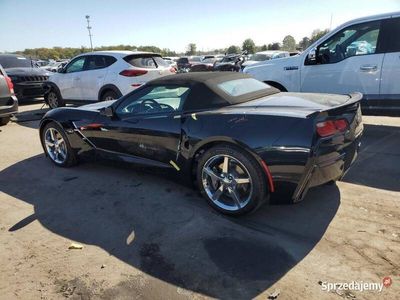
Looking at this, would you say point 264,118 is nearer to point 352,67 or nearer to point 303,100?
point 303,100

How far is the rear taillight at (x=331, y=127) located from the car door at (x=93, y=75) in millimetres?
6908

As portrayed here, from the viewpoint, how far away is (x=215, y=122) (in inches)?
137

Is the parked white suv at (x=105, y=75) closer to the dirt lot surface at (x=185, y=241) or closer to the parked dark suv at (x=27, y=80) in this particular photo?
the parked dark suv at (x=27, y=80)

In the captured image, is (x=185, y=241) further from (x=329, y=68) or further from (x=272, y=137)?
(x=329, y=68)

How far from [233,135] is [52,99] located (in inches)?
354

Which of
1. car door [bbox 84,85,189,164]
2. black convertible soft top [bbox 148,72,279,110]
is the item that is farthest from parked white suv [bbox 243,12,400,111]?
car door [bbox 84,85,189,164]

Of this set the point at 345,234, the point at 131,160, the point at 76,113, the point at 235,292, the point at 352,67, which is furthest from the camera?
the point at 352,67

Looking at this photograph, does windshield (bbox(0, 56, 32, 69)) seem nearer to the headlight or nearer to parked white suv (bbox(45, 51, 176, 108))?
the headlight

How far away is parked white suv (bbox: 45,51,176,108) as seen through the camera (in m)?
8.60

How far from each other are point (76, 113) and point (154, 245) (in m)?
2.72

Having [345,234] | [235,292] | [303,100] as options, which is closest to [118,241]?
[235,292]

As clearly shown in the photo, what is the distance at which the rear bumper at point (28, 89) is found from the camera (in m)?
11.8

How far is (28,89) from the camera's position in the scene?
1197 centimetres

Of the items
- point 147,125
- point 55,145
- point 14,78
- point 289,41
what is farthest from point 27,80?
point 289,41
